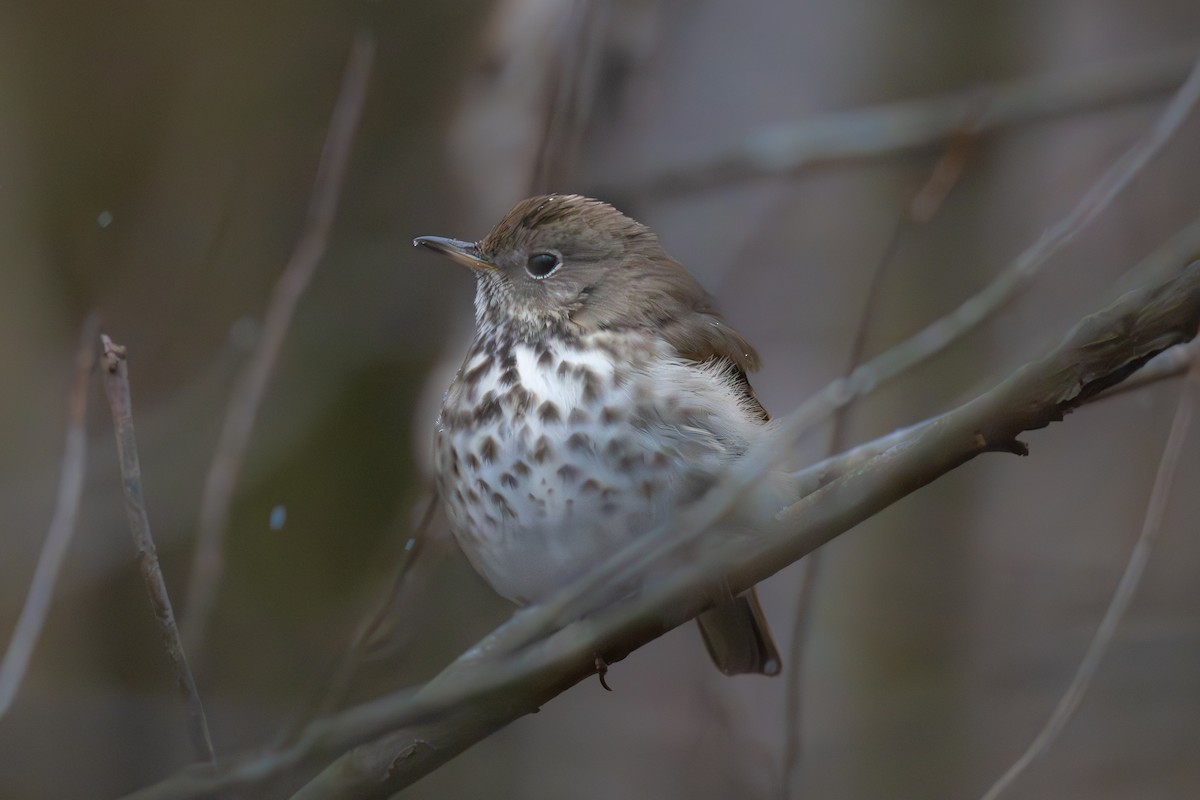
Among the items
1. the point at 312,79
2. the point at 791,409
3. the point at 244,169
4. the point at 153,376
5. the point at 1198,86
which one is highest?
the point at 312,79

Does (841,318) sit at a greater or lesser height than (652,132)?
lesser

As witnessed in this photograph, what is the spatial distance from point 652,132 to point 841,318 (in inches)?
38.4

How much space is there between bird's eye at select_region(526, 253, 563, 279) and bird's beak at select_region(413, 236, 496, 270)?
0.28ft

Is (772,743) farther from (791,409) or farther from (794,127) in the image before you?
(794,127)

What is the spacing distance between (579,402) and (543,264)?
0.44m

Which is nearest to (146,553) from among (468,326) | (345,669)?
(345,669)

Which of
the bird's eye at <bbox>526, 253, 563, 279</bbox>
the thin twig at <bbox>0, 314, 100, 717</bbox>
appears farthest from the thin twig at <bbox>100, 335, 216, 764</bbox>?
the bird's eye at <bbox>526, 253, 563, 279</bbox>

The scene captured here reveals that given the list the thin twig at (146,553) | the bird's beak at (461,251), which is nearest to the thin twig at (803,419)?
the thin twig at (146,553)

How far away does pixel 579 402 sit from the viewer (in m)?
2.19

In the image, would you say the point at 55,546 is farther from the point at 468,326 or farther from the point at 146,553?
the point at 468,326

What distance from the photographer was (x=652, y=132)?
4.09 m

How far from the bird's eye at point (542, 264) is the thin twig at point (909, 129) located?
0.77 metres

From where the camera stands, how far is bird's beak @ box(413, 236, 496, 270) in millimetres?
→ 2465

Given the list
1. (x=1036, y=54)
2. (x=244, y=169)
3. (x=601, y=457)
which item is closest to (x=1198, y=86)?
(x=601, y=457)
